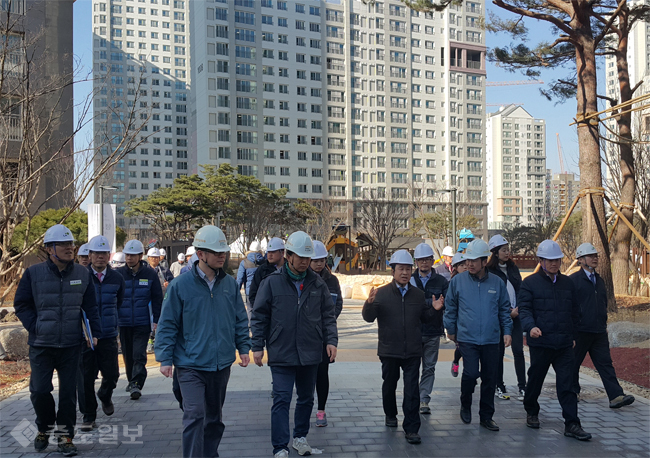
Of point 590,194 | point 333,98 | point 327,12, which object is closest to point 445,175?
point 333,98

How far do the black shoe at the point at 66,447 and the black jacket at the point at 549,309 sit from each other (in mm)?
4468

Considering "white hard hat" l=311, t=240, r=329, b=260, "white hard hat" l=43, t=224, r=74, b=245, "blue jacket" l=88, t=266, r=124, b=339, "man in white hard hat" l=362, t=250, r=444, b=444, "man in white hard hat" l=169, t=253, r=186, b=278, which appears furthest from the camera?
"man in white hard hat" l=169, t=253, r=186, b=278

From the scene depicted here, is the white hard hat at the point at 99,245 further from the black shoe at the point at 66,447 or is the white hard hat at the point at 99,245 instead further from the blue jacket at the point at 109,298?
the black shoe at the point at 66,447

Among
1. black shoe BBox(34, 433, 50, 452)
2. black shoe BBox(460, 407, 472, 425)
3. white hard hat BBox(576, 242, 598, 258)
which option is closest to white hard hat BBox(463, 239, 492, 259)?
white hard hat BBox(576, 242, 598, 258)

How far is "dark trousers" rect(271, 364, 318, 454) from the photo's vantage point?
490 centimetres

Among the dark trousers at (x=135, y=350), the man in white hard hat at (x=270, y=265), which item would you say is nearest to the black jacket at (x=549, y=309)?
the man in white hard hat at (x=270, y=265)

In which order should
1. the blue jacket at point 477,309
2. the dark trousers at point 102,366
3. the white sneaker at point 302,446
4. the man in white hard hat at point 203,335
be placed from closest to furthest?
the man in white hard hat at point 203,335 → the white sneaker at point 302,446 → the blue jacket at point 477,309 → the dark trousers at point 102,366

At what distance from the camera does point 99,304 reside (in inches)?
254

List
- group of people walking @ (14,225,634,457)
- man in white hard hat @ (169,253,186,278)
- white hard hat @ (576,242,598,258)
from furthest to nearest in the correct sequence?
man in white hard hat @ (169,253,186,278), white hard hat @ (576,242,598,258), group of people walking @ (14,225,634,457)

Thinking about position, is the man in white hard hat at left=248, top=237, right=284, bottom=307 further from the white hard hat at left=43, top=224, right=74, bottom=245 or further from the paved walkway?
the white hard hat at left=43, top=224, right=74, bottom=245

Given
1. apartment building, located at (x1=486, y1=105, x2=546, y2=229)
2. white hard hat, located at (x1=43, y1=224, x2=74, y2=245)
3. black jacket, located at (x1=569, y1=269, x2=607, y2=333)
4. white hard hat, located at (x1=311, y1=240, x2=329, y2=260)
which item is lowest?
black jacket, located at (x1=569, y1=269, x2=607, y2=333)

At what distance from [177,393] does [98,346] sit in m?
1.63

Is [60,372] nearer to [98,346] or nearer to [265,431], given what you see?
[98,346]

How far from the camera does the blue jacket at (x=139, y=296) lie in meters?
7.08
